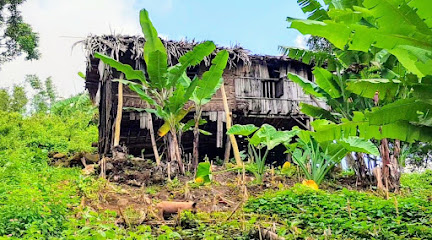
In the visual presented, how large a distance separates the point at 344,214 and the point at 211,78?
4.60 metres

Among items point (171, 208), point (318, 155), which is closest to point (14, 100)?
point (318, 155)

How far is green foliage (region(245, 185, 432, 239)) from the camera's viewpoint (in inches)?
205

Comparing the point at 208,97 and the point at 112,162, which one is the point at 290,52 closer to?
the point at 208,97

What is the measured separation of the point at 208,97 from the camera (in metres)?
10.4

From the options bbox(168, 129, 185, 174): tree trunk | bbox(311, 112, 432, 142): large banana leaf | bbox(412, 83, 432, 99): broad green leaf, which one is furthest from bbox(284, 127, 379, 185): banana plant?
bbox(412, 83, 432, 99): broad green leaf

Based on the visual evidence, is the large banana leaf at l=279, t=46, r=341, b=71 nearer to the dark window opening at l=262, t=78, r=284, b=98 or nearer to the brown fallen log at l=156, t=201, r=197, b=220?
the brown fallen log at l=156, t=201, r=197, b=220

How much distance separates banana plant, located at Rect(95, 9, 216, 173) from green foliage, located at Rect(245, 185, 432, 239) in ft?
10.5

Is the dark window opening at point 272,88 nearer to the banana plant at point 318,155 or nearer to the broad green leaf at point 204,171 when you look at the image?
the banana plant at point 318,155

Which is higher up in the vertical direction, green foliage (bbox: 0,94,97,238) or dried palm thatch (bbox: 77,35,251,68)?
dried palm thatch (bbox: 77,35,251,68)

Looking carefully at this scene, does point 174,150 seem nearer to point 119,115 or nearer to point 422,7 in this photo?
point 119,115

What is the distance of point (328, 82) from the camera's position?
902 centimetres

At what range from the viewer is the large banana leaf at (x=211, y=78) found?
9.66 metres

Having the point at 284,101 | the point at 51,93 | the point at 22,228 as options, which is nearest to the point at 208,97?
the point at 284,101

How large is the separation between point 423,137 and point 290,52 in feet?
15.8
